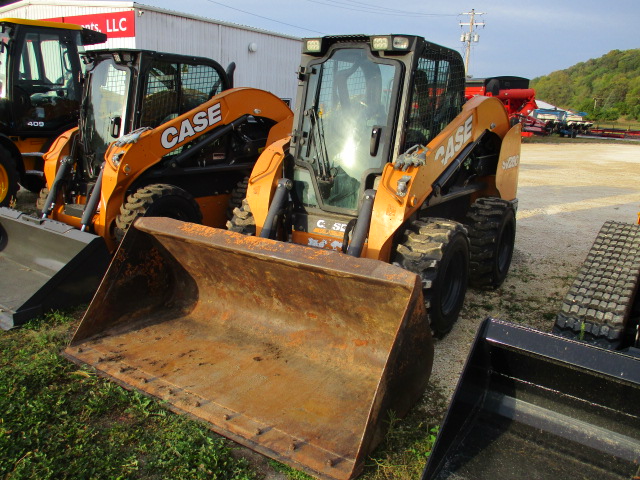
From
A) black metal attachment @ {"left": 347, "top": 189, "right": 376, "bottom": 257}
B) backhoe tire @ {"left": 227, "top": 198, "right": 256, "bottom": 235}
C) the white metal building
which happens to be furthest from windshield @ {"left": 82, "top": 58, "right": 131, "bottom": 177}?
the white metal building

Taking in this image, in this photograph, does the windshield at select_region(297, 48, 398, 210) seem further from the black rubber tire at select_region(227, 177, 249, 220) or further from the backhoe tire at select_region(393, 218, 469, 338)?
the black rubber tire at select_region(227, 177, 249, 220)

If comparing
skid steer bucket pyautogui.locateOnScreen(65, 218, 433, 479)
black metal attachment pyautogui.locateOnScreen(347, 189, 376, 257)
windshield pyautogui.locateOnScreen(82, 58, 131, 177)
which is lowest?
skid steer bucket pyautogui.locateOnScreen(65, 218, 433, 479)

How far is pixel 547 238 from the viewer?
767cm

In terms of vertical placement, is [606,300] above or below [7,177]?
above

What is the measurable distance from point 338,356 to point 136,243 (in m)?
1.68

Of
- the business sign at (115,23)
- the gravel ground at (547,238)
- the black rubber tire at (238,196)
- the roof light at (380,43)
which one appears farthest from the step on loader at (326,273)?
the business sign at (115,23)

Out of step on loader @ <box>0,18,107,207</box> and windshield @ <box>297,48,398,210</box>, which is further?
step on loader @ <box>0,18,107,207</box>

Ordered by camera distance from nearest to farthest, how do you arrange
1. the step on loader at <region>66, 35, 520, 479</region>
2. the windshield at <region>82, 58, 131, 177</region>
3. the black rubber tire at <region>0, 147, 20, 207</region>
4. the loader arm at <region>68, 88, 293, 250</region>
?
the step on loader at <region>66, 35, 520, 479</region>
the loader arm at <region>68, 88, 293, 250</region>
the windshield at <region>82, 58, 131, 177</region>
the black rubber tire at <region>0, 147, 20, 207</region>

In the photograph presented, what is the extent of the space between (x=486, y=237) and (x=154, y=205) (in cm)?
315

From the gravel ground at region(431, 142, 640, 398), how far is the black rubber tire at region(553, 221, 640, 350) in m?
0.89

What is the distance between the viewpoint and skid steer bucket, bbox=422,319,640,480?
2.46 metres

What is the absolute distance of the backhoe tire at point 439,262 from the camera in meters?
3.76

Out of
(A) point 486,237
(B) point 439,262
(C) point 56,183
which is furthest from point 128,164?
(A) point 486,237

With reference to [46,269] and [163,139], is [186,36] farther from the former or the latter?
[46,269]
